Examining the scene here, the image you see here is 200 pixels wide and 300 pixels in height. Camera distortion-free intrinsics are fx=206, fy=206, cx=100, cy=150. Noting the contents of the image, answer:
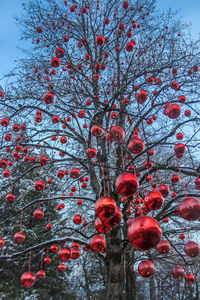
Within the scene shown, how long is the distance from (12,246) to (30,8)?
10.1 m

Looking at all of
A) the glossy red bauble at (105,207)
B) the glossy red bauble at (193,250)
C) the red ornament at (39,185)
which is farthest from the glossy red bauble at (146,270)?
the red ornament at (39,185)

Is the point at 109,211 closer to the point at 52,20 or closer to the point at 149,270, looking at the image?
the point at 149,270

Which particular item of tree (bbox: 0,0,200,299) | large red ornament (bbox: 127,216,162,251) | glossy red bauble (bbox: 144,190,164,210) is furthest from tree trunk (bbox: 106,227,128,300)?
large red ornament (bbox: 127,216,162,251)

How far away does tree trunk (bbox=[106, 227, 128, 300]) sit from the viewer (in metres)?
4.41

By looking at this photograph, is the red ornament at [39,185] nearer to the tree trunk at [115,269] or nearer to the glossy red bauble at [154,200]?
the tree trunk at [115,269]

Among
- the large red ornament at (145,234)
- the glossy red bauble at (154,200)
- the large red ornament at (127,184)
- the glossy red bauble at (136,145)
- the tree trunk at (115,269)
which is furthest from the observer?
the tree trunk at (115,269)

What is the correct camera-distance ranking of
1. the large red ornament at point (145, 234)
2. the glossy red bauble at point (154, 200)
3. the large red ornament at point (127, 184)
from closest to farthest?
1. the large red ornament at point (145, 234)
2. the large red ornament at point (127, 184)
3. the glossy red bauble at point (154, 200)

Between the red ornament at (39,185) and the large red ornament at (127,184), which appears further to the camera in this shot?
the red ornament at (39,185)

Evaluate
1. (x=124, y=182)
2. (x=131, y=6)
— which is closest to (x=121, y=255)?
(x=124, y=182)

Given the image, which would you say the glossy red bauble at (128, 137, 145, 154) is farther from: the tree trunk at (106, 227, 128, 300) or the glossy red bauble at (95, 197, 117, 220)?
the tree trunk at (106, 227, 128, 300)

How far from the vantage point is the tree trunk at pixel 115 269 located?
4.41 metres

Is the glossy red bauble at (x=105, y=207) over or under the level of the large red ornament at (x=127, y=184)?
under

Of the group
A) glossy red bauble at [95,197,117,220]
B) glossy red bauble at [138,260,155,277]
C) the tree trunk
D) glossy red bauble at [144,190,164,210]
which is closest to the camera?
glossy red bauble at [95,197,117,220]

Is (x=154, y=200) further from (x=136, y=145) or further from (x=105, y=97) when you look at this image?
(x=105, y=97)
